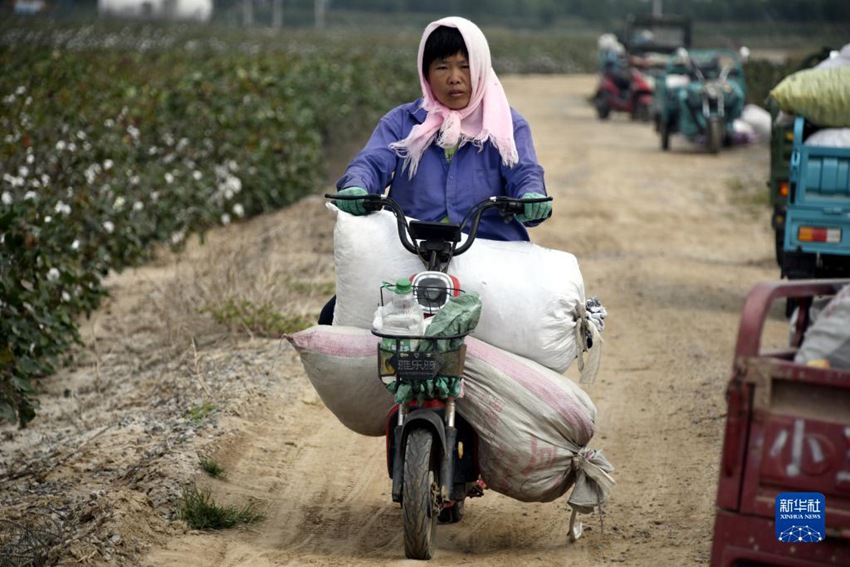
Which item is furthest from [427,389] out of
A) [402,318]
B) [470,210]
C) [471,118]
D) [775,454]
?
[775,454]

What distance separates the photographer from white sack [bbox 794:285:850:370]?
11.6ft

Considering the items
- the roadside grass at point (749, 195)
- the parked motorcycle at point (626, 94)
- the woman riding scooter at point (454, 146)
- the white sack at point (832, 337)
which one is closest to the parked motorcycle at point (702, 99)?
the roadside grass at point (749, 195)

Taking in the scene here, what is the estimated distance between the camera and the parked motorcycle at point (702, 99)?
21047mm

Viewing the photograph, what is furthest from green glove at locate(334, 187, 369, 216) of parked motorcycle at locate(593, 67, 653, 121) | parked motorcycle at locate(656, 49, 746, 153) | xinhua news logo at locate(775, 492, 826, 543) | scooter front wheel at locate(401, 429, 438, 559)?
parked motorcycle at locate(593, 67, 653, 121)

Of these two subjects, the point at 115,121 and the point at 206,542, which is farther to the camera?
the point at 115,121

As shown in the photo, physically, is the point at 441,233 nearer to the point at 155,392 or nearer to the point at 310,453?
the point at 310,453

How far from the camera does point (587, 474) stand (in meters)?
4.86

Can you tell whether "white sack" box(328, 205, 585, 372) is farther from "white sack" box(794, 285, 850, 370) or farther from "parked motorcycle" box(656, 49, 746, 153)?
"parked motorcycle" box(656, 49, 746, 153)

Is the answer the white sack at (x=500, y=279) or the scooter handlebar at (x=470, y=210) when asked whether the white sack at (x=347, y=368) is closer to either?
the white sack at (x=500, y=279)

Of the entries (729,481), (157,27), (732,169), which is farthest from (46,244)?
(157,27)

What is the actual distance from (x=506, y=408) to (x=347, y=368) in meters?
0.62

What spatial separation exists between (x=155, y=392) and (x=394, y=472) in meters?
3.52

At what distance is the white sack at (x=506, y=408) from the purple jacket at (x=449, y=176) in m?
0.53

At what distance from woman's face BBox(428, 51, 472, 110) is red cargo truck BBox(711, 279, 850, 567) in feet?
5.76
